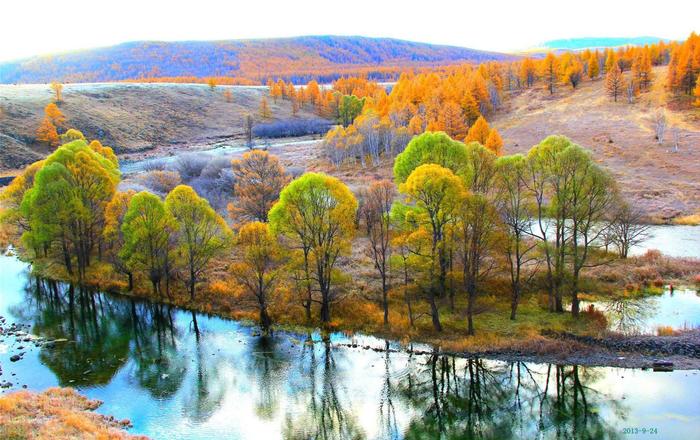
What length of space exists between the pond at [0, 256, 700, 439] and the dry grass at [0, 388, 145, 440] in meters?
1.10

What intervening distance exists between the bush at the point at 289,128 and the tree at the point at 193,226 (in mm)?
110715

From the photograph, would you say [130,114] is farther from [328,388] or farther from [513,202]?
[328,388]

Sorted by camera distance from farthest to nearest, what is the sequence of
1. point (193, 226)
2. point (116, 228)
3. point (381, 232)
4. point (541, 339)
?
point (116, 228)
point (193, 226)
point (381, 232)
point (541, 339)

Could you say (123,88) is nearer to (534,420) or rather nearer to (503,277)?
(503,277)

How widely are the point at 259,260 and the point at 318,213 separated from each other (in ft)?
17.9

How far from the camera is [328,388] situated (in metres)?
29.4

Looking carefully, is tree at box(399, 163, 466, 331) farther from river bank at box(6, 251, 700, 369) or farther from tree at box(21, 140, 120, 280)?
tree at box(21, 140, 120, 280)

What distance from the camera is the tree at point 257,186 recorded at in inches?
2119

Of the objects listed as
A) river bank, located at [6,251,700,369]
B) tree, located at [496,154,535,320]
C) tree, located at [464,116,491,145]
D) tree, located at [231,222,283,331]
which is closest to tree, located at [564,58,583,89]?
tree, located at [464,116,491,145]

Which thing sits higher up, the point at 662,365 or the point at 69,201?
the point at 69,201

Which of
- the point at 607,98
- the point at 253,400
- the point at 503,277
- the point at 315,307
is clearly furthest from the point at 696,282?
the point at 607,98

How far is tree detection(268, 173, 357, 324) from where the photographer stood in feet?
116

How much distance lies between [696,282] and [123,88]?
168m

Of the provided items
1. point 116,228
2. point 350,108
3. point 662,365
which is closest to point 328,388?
point 662,365
